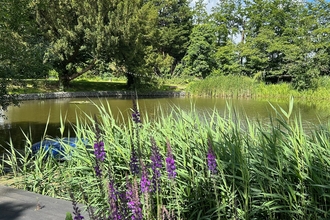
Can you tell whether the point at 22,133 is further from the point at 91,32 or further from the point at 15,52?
the point at 91,32

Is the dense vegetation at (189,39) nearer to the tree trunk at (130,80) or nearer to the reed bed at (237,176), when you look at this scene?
the tree trunk at (130,80)

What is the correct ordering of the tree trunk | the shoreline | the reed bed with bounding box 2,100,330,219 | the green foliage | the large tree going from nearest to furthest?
the reed bed with bounding box 2,100,330,219
the shoreline
the large tree
the tree trunk
the green foliage

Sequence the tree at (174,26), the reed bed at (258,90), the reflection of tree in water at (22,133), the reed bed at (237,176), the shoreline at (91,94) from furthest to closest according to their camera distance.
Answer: the tree at (174,26), the reed bed at (258,90), the shoreline at (91,94), the reflection of tree in water at (22,133), the reed bed at (237,176)

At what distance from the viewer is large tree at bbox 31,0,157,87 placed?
→ 72.5 feet

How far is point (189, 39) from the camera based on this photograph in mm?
40688

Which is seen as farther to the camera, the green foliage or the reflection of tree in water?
the green foliage

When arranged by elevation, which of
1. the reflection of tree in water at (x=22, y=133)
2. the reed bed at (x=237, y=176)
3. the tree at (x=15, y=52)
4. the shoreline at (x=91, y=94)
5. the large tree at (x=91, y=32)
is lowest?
the reflection of tree in water at (x=22, y=133)

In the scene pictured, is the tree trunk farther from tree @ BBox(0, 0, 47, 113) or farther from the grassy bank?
tree @ BBox(0, 0, 47, 113)

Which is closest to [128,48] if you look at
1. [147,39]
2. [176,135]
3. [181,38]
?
[147,39]

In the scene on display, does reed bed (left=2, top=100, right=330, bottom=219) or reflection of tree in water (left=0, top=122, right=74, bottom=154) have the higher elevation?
reed bed (left=2, top=100, right=330, bottom=219)

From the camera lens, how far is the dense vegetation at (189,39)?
22484mm

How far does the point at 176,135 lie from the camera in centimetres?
321

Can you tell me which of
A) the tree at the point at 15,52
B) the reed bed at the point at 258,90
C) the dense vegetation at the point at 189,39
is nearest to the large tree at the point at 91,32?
the dense vegetation at the point at 189,39

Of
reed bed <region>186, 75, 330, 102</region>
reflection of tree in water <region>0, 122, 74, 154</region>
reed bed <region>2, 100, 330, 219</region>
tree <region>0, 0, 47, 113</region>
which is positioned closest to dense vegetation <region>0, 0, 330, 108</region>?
reed bed <region>186, 75, 330, 102</region>
